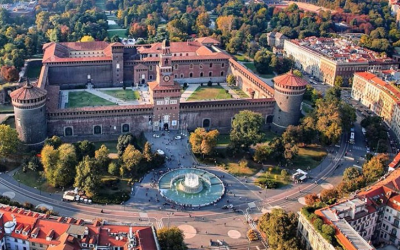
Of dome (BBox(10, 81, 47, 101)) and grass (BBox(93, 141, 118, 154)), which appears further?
grass (BBox(93, 141, 118, 154))

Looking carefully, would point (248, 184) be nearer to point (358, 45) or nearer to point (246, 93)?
point (246, 93)

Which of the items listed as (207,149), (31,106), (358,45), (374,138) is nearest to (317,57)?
(358,45)

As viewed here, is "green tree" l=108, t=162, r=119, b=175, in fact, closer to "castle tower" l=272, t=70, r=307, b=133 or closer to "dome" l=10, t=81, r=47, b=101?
"dome" l=10, t=81, r=47, b=101

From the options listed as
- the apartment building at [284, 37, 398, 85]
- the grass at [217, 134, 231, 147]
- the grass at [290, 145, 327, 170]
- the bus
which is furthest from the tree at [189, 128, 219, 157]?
the apartment building at [284, 37, 398, 85]

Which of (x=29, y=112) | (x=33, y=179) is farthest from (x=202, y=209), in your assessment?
(x=29, y=112)

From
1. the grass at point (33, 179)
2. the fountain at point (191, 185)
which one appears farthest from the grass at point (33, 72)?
the fountain at point (191, 185)
